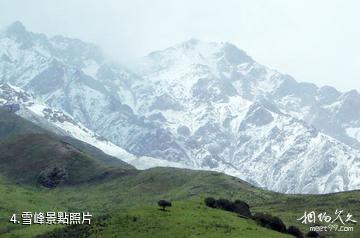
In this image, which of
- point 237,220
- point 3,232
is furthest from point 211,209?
point 3,232

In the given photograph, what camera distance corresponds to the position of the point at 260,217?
436ft

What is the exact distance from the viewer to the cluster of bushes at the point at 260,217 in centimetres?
12862

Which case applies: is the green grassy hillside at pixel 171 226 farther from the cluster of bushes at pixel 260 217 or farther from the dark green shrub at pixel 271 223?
the cluster of bushes at pixel 260 217

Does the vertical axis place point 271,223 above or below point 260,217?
below

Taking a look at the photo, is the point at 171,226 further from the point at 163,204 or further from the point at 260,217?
the point at 260,217

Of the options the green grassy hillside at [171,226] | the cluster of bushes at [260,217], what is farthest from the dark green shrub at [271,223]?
the green grassy hillside at [171,226]

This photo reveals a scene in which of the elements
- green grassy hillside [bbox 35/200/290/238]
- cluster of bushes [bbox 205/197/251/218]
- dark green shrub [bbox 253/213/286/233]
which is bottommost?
green grassy hillside [bbox 35/200/290/238]

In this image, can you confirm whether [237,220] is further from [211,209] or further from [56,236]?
[56,236]

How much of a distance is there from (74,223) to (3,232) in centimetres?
4881

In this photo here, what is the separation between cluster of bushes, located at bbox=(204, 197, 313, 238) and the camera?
129 meters

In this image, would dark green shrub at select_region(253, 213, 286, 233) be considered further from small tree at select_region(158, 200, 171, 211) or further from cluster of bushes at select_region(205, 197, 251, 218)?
small tree at select_region(158, 200, 171, 211)

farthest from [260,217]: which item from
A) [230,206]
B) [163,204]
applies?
[163,204]

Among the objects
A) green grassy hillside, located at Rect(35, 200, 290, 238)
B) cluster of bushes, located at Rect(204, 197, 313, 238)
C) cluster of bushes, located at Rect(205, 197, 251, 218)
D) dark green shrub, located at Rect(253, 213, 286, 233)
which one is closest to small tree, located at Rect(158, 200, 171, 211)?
green grassy hillside, located at Rect(35, 200, 290, 238)

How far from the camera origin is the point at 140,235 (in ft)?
367
